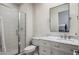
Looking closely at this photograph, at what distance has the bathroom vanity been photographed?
1264 millimetres

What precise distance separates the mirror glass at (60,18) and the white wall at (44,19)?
0.08 metres

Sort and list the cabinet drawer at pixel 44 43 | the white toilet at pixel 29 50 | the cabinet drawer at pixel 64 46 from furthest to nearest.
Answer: the cabinet drawer at pixel 44 43
the white toilet at pixel 29 50
the cabinet drawer at pixel 64 46

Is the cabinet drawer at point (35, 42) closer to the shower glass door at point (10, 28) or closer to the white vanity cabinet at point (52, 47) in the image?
the white vanity cabinet at point (52, 47)

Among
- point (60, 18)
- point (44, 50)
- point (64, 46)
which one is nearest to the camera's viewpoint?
point (64, 46)

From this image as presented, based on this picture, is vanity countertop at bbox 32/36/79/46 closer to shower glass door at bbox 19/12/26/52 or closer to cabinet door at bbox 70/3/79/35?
cabinet door at bbox 70/3/79/35

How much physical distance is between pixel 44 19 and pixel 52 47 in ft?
1.85

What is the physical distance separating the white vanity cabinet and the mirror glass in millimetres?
299

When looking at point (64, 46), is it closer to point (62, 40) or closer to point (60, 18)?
point (62, 40)

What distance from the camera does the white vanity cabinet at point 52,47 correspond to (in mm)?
1265

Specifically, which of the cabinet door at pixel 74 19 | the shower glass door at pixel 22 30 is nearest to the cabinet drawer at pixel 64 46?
the cabinet door at pixel 74 19

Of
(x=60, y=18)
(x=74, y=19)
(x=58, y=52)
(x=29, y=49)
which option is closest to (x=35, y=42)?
(x=29, y=49)

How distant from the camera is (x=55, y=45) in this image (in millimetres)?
1402

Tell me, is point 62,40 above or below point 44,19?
below

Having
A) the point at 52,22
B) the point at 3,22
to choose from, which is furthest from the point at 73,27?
the point at 3,22
